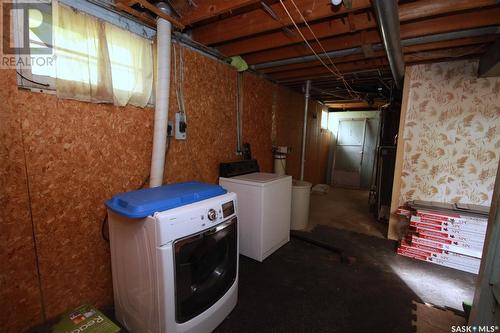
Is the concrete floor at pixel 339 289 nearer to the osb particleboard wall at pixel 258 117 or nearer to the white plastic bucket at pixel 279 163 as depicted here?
the white plastic bucket at pixel 279 163

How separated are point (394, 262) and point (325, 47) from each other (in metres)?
2.28

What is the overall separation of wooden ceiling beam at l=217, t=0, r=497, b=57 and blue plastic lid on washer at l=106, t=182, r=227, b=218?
58.7 inches

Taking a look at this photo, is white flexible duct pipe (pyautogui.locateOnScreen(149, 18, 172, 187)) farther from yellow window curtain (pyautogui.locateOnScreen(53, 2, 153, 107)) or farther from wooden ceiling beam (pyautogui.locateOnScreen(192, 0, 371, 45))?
wooden ceiling beam (pyautogui.locateOnScreen(192, 0, 371, 45))

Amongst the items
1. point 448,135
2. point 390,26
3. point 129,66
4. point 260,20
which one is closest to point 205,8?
point 260,20

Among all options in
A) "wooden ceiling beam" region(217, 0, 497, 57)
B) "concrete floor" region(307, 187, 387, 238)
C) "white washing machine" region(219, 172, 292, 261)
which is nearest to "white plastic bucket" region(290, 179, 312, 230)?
"concrete floor" region(307, 187, 387, 238)

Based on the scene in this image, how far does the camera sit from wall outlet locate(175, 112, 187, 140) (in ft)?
6.72

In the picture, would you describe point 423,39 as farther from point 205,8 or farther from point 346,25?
point 205,8

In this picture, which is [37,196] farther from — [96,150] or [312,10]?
[312,10]

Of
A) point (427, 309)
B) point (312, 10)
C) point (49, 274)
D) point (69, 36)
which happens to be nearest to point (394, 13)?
point (312, 10)

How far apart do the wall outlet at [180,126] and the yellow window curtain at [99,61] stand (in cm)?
31

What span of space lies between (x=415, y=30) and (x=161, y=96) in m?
2.08

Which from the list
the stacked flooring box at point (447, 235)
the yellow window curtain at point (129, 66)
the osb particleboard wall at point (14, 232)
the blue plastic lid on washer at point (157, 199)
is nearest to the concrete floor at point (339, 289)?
the stacked flooring box at point (447, 235)

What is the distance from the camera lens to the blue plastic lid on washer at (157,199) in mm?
1177

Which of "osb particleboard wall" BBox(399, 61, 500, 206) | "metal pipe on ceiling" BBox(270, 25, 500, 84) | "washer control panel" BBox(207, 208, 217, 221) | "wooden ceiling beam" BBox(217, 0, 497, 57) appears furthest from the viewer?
"osb particleboard wall" BBox(399, 61, 500, 206)
